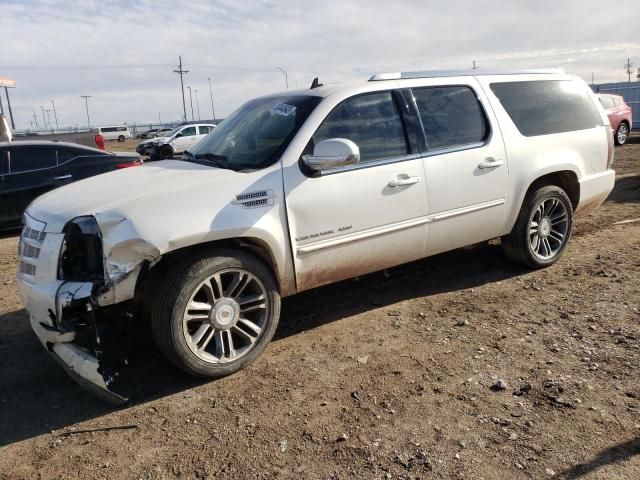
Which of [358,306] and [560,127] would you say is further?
[560,127]

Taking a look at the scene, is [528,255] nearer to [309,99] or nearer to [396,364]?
[396,364]

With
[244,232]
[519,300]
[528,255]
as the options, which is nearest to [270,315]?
[244,232]

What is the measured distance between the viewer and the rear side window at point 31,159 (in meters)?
8.09

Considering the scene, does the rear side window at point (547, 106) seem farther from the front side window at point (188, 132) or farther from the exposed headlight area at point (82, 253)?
the front side window at point (188, 132)

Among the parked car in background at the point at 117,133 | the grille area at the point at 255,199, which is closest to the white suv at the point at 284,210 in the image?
the grille area at the point at 255,199

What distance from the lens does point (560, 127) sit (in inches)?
200

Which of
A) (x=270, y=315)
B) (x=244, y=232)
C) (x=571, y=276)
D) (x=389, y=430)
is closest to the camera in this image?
(x=389, y=430)

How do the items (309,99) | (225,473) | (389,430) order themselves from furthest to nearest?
(309,99)
(389,430)
(225,473)

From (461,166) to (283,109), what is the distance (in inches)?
59.6

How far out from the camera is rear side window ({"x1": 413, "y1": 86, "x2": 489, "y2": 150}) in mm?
4312

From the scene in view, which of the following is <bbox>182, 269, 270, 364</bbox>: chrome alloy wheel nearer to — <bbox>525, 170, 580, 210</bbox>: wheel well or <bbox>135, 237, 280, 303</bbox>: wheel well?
<bbox>135, 237, 280, 303</bbox>: wheel well

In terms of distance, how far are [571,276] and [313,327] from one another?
2518 mm

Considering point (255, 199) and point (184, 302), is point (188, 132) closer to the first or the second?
point (255, 199)

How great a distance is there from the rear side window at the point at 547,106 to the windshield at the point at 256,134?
196 cm
